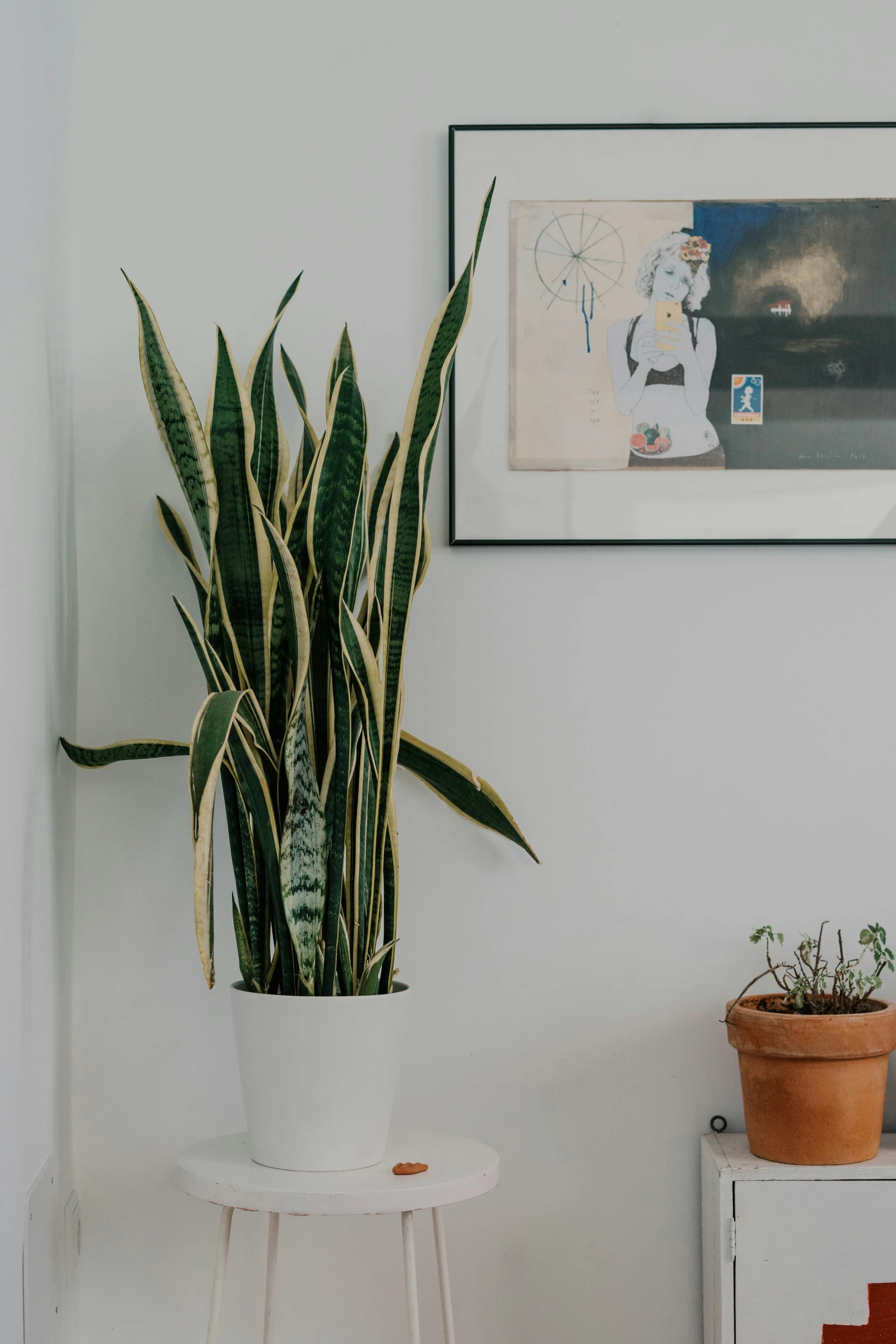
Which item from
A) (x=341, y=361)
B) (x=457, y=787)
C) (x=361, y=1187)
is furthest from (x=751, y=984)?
(x=341, y=361)

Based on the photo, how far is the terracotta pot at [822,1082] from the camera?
1.21m

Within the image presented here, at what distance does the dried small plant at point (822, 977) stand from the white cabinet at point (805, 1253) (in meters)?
0.17

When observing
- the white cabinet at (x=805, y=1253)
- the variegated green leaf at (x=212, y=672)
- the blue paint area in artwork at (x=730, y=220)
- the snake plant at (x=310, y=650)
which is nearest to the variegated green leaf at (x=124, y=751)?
the snake plant at (x=310, y=650)

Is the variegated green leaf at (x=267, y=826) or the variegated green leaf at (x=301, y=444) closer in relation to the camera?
the variegated green leaf at (x=267, y=826)

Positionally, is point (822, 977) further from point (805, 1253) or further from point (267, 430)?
point (267, 430)

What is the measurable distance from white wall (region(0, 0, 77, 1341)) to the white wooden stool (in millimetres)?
196

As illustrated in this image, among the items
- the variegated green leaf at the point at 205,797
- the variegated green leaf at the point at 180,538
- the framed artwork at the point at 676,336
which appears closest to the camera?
the variegated green leaf at the point at 205,797

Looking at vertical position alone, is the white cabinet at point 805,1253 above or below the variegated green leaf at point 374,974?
below

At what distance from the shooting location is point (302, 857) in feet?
3.72

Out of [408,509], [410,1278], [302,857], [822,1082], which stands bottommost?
[410,1278]

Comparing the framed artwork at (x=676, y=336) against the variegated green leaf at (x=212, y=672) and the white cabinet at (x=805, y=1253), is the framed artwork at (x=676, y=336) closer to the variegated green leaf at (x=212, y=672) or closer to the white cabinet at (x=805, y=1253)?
the variegated green leaf at (x=212, y=672)

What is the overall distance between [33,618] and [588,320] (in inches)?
30.8

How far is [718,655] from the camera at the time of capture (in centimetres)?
142

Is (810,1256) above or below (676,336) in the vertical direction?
below
